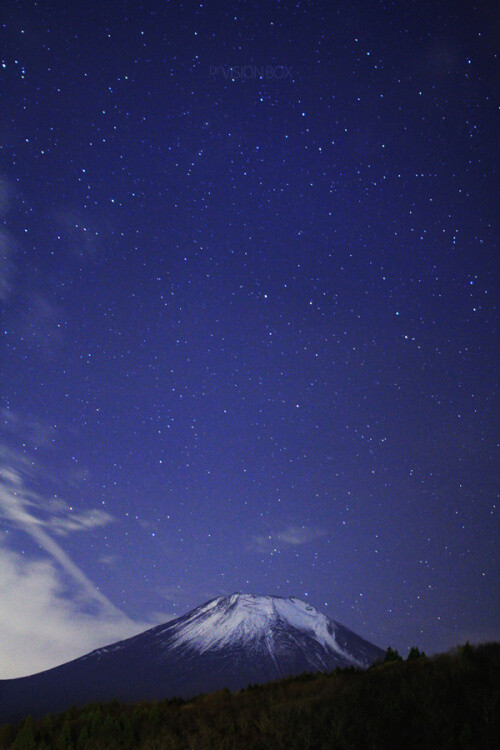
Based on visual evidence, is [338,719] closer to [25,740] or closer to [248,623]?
[25,740]

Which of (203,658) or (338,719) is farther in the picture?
(203,658)

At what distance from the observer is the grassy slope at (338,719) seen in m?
7.58

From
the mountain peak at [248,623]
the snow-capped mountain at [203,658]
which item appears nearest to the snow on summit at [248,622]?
the mountain peak at [248,623]

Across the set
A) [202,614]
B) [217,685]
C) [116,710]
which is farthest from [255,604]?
[116,710]

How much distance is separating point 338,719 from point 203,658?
523 ft

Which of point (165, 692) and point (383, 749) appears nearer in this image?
point (383, 749)

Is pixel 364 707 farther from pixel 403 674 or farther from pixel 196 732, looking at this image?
pixel 196 732

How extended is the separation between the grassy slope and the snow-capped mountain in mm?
123299

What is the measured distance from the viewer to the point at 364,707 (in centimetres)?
896

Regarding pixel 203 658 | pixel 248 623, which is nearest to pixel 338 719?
pixel 203 658

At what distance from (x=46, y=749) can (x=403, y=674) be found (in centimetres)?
870

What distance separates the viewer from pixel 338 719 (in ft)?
26.8

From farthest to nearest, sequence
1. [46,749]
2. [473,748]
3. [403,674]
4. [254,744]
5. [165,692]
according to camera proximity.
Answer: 1. [165,692]
2. [403,674]
3. [46,749]
4. [254,744]
5. [473,748]

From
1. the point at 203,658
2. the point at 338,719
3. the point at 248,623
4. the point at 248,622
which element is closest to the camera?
the point at 338,719
